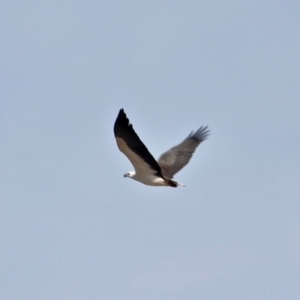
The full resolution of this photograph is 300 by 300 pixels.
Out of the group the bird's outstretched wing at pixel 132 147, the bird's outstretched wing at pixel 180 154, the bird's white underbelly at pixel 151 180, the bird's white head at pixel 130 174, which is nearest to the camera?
the bird's outstretched wing at pixel 132 147

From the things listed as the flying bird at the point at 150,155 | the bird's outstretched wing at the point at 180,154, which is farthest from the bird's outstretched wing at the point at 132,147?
the bird's outstretched wing at the point at 180,154

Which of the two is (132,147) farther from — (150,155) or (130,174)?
(130,174)

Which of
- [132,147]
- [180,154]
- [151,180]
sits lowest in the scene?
[151,180]

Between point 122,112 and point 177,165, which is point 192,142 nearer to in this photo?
point 177,165

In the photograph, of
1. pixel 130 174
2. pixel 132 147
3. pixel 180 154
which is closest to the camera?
pixel 132 147

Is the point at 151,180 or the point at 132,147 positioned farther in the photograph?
the point at 151,180

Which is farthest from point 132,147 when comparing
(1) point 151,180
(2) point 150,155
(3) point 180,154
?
(3) point 180,154

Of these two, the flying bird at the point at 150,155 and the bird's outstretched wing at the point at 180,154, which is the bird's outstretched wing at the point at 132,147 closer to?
the flying bird at the point at 150,155
